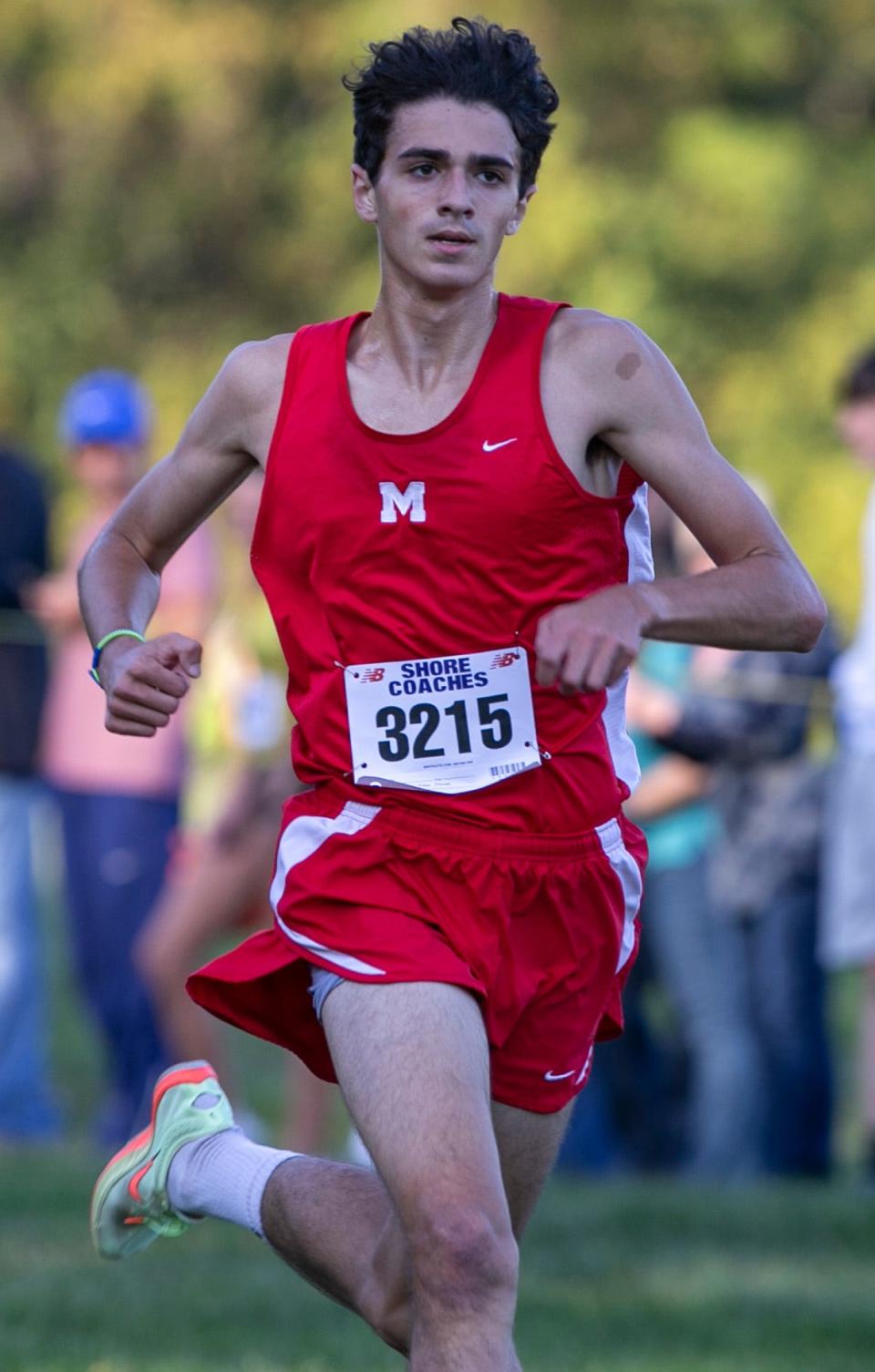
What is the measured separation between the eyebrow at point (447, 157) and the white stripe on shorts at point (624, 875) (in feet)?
3.78

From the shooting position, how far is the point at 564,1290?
6.28 m

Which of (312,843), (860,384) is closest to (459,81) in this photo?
(312,843)

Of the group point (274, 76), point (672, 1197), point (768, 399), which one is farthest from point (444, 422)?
point (274, 76)

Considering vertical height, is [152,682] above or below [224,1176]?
above

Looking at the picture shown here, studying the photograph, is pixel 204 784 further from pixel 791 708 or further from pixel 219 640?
pixel 791 708

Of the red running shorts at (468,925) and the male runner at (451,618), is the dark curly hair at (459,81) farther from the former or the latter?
the red running shorts at (468,925)

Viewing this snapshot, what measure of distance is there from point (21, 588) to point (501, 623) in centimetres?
497

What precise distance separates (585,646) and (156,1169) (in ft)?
5.67

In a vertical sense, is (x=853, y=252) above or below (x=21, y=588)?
above

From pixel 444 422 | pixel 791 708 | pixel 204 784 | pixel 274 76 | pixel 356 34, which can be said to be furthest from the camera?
pixel 274 76

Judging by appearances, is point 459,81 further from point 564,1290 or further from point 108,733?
point 108,733

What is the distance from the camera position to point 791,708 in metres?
7.96

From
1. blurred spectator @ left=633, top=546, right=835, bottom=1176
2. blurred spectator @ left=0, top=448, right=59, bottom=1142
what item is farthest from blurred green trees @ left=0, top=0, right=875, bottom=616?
blurred spectator @ left=0, top=448, right=59, bottom=1142

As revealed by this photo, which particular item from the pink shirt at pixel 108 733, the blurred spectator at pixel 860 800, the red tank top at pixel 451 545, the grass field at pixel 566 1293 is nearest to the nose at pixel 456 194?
the red tank top at pixel 451 545
